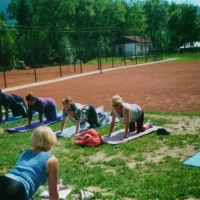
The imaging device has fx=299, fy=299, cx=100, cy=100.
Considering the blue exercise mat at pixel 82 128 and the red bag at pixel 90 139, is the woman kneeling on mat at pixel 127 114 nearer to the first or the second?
the red bag at pixel 90 139

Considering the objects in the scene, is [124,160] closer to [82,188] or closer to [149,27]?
[82,188]

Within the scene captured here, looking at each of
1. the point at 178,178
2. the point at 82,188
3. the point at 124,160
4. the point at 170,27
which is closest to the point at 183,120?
the point at 124,160

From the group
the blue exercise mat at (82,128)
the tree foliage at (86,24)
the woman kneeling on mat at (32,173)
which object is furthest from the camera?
the tree foliage at (86,24)

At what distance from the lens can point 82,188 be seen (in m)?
4.34

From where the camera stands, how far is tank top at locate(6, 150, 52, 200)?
278cm

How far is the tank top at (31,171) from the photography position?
278cm

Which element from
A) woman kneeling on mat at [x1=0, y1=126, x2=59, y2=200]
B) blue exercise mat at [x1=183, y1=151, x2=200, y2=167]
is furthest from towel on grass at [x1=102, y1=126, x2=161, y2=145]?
woman kneeling on mat at [x1=0, y1=126, x2=59, y2=200]

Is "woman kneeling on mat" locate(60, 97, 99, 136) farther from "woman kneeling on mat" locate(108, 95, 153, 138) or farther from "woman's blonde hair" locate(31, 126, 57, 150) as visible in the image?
"woman's blonde hair" locate(31, 126, 57, 150)

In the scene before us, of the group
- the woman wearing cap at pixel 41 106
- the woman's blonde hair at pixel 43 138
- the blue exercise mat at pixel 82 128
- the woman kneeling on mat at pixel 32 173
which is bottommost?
the blue exercise mat at pixel 82 128

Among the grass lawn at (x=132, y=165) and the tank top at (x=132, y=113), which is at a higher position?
the tank top at (x=132, y=113)

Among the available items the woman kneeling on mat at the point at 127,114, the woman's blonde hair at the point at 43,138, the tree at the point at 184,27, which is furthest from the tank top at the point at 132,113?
the tree at the point at 184,27

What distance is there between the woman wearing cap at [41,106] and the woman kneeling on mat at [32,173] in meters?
5.04

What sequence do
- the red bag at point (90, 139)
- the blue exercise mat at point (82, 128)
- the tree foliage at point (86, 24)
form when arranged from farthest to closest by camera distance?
the tree foliage at point (86, 24)
the blue exercise mat at point (82, 128)
the red bag at point (90, 139)

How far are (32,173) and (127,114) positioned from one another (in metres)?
3.84
